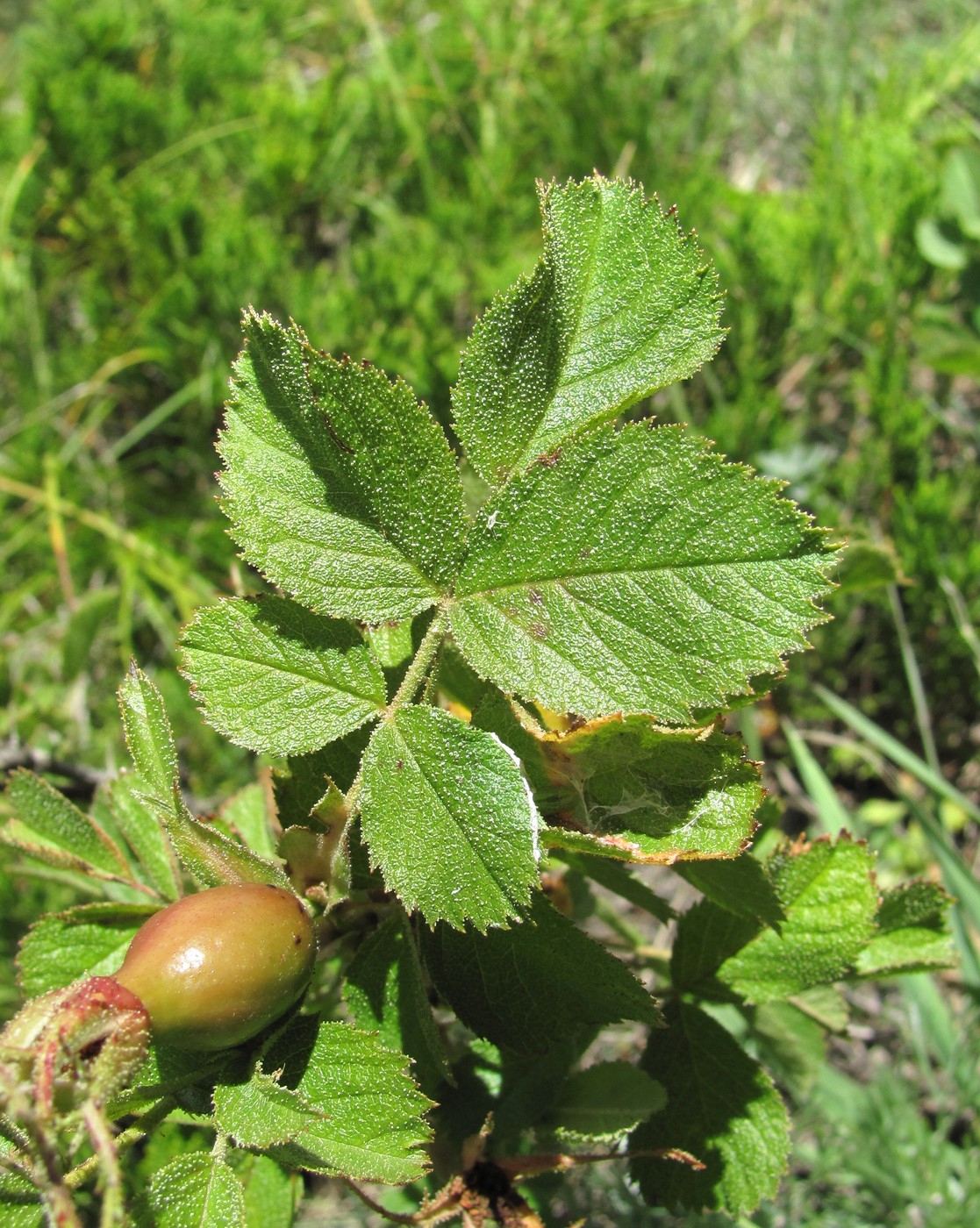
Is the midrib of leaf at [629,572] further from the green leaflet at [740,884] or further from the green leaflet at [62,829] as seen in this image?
the green leaflet at [62,829]

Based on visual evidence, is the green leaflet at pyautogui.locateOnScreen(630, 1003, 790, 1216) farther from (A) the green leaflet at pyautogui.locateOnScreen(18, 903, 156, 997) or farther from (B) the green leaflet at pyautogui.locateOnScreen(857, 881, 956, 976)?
(A) the green leaflet at pyautogui.locateOnScreen(18, 903, 156, 997)

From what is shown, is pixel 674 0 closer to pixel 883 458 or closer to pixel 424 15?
pixel 424 15

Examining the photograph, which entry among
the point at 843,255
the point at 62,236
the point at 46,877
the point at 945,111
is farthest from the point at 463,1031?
the point at 945,111

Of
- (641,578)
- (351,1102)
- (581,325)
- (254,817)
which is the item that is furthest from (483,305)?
(351,1102)

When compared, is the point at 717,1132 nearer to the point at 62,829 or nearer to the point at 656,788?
the point at 656,788

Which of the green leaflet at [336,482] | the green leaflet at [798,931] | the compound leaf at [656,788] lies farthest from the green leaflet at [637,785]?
the green leaflet at [798,931]

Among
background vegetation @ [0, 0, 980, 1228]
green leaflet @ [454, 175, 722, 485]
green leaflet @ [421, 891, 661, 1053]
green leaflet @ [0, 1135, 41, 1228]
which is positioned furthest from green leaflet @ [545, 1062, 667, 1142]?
background vegetation @ [0, 0, 980, 1228]
